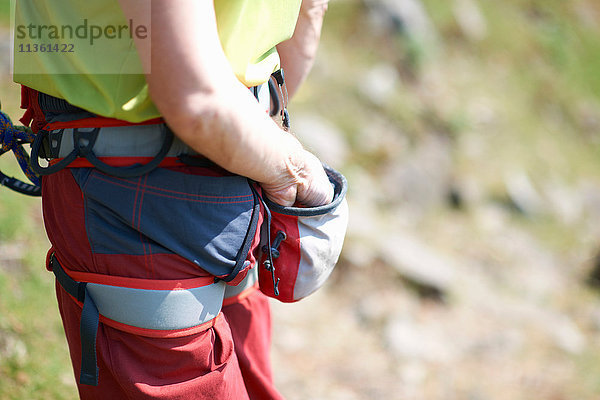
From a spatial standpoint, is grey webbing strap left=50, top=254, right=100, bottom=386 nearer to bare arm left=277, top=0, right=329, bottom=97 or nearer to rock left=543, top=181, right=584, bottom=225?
bare arm left=277, top=0, right=329, bottom=97

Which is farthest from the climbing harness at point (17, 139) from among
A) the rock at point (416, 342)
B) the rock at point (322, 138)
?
the rock at point (322, 138)

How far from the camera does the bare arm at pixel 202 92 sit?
1.02 m

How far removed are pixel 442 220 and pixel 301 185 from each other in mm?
5418

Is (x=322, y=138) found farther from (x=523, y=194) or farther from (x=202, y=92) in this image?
(x=202, y=92)

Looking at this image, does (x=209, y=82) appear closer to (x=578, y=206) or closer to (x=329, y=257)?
(x=329, y=257)

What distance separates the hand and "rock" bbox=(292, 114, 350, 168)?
427 centimetres

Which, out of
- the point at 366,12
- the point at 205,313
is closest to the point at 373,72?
the point at 366,12

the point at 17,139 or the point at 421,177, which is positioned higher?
the point at 17,139

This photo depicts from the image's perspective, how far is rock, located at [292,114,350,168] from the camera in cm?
577

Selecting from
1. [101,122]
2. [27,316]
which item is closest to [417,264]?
[27,316]

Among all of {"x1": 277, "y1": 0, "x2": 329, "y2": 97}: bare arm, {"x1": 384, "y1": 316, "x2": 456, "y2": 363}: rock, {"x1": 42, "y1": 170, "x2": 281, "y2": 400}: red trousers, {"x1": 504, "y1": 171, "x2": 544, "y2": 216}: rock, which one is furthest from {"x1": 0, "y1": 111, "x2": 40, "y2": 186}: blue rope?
{"x1": 504, "y1": 171, "x2": 544, "y2": 216}: rock

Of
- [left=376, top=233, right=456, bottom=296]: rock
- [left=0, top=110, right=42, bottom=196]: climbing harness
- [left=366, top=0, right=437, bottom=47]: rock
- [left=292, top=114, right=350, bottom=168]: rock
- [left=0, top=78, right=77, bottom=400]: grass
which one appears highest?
[left=0, top=110, right=42, bottom=196]: climbing harness

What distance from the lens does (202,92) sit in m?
1.05

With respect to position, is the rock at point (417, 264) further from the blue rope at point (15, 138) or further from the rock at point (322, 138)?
the blue rope at point (15, 138)
